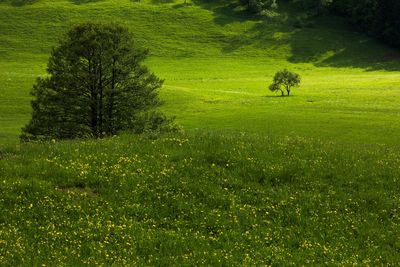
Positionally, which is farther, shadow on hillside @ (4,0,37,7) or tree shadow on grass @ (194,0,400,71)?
shadow on hillside @ (4,0,37,7)

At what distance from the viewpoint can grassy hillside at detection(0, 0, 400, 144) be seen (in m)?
60.2

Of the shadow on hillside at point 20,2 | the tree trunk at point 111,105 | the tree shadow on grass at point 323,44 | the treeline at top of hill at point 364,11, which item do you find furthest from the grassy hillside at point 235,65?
the tree trunk at point 111,105

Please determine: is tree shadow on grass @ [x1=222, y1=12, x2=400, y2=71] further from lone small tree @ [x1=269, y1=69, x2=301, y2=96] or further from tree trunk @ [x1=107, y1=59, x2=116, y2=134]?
tree trunk @ [x1=107, y1=59, x2=116, y2=134]

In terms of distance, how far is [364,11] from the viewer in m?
162

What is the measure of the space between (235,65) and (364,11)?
2340 inches

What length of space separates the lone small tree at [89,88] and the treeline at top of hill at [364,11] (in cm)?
12933

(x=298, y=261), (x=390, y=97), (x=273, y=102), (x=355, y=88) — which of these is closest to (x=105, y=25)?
(x=298, y=261)

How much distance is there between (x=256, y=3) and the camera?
546 feet

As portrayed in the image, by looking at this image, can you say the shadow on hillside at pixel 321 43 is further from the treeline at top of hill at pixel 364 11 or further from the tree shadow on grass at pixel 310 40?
the treeline at top of hill at pixel 364 11

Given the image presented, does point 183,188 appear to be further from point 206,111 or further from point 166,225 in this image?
point 206,111

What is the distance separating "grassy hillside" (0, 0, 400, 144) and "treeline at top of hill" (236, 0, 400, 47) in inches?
152

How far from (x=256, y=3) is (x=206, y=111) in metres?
106

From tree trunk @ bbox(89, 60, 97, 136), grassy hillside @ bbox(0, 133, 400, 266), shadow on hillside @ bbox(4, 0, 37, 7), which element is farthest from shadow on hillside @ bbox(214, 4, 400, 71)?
grassy hillside @ bbox(0, 133, 400, 266)

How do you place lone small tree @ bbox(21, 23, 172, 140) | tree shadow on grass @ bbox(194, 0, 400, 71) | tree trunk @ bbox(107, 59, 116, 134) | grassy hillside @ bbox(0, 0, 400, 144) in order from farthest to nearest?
tree shadow on grass @ bbox(194, 0, 400, 71), grassy hillside @ bbox(0, 0, 400, 144), tree trunk @ bbox(107, 59, 116, 134), lone small tree @ bbox(21, 23, 172, 140)
